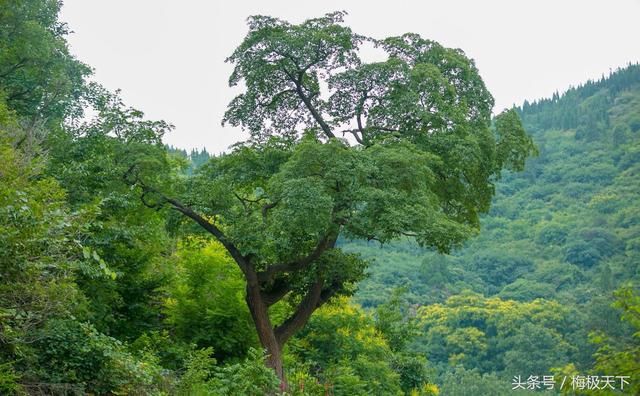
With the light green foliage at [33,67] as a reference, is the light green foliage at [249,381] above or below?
below

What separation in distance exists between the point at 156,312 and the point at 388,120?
5.59 m

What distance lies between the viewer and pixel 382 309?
67.2 feet

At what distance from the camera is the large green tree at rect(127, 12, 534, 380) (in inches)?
460

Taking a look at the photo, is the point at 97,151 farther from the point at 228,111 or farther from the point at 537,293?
the point at 537,293

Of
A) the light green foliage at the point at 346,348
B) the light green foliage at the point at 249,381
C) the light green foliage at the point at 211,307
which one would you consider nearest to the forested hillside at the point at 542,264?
the light green foliage at the point at 346,348

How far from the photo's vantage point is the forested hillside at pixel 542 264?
170 feet

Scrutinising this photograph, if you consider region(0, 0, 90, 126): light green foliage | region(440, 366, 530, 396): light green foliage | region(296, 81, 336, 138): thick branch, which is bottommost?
region(440, 366, 530, 396): light green foliage

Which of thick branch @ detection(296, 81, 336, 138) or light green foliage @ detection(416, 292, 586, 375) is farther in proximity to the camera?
light green foliage @ detection(416, 292, 586, 375)

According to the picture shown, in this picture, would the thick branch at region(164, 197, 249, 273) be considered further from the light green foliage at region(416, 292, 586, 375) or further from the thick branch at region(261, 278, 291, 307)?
the light green foliage at region(416, 292, 586, 375)

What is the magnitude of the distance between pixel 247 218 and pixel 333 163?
176 cm

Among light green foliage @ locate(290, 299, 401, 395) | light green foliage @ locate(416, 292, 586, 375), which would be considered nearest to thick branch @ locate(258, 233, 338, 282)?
light green foliage @ locate(290, 299, 401, 395)

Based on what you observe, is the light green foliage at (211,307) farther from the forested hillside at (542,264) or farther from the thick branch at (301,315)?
the forested hillside at (542,264)

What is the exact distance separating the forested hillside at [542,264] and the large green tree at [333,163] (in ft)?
72.7

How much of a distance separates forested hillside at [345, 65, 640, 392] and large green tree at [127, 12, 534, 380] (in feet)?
72.7
